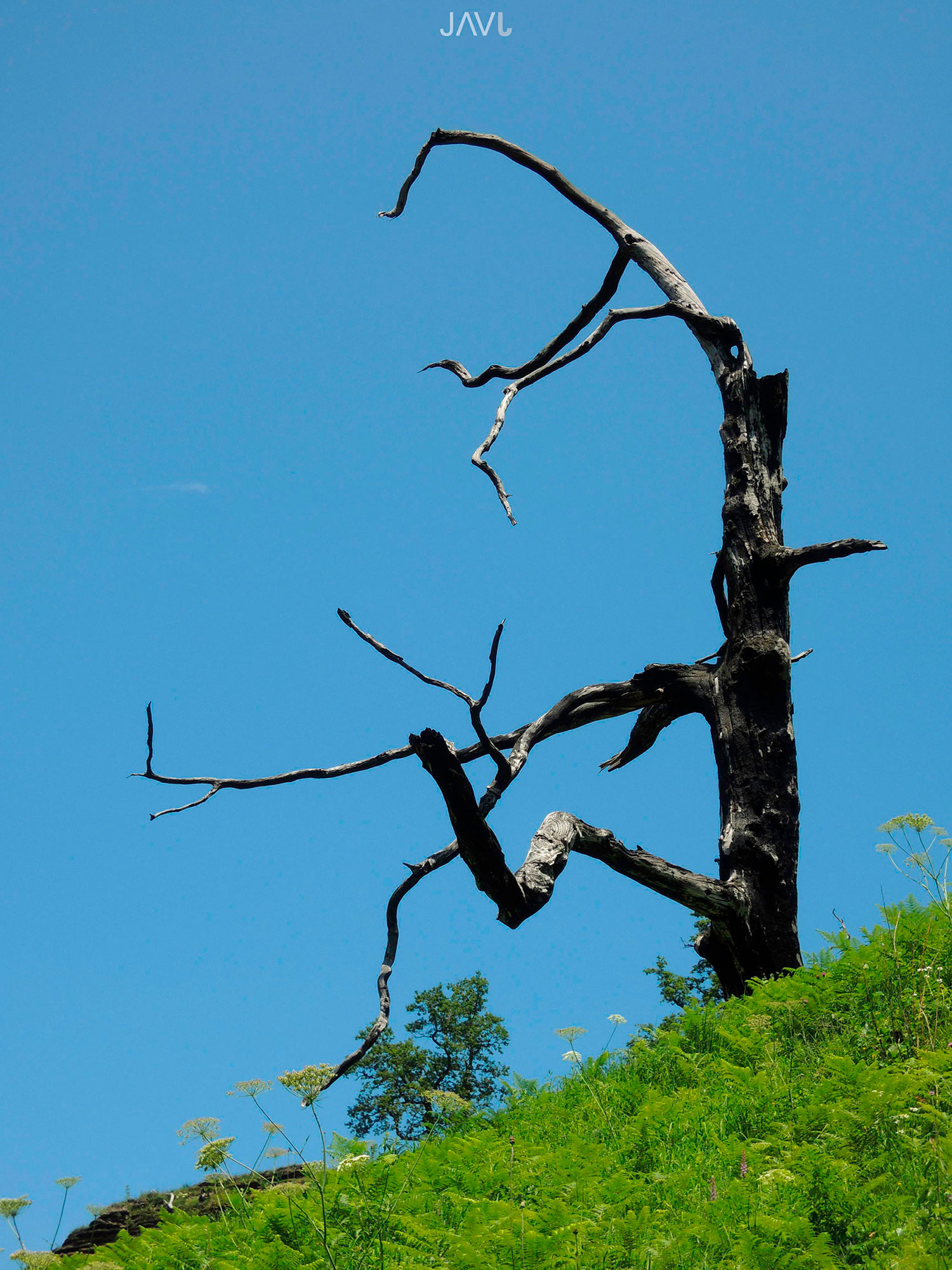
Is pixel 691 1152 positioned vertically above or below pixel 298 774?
below

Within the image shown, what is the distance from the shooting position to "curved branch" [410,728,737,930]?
692cm

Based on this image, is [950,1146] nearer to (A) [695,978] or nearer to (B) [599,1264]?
(B) [599,1264]

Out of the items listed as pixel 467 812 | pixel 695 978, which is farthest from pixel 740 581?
pixel 695 978

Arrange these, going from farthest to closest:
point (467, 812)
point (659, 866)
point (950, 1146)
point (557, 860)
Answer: point (659, 866) → point (557, 860) → point (467, 812) → point (950, 1146)

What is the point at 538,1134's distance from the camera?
6219 mm

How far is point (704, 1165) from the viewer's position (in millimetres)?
4824

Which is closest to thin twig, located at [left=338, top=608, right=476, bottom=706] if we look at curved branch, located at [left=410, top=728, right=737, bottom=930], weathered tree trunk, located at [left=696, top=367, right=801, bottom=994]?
curved branch, located at [left=410, top=728, right=737, bottom=930]

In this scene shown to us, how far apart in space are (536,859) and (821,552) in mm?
4268

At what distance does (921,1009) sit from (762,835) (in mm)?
3917

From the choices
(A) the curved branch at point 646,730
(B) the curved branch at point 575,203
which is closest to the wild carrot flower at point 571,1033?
(A) the curved branch at point 646,730

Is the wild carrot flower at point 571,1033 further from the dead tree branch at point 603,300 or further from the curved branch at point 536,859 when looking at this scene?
the dead tree branch at point 603,300

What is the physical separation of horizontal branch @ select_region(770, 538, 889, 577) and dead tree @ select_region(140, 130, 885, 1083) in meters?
0.01

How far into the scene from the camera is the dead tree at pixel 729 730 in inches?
348

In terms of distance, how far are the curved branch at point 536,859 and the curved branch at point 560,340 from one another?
19.6ft
